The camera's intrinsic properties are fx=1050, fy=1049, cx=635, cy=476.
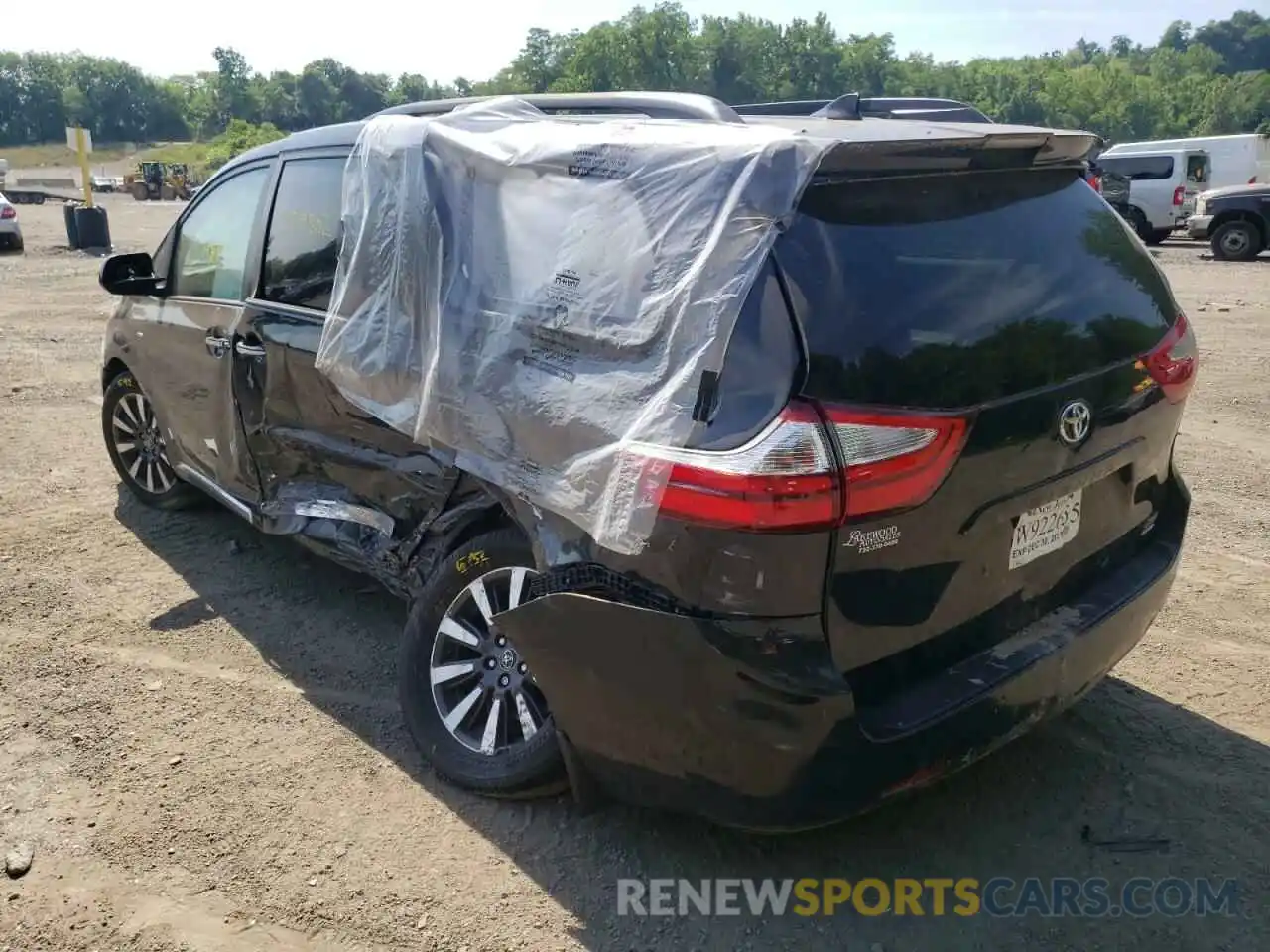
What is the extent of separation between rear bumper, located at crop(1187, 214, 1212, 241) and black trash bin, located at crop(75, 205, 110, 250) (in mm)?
21173

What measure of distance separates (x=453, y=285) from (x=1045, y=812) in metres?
2.28

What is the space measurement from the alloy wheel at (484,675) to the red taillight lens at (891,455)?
106 centimetres

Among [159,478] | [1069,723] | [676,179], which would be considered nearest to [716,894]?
[1069,723]

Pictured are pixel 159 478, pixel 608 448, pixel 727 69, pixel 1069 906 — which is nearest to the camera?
pixel 608 448

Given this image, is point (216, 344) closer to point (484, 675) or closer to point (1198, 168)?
point (484, 675)

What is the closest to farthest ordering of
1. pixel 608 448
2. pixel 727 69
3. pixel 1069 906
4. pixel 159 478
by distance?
pixel 608 448, pixel 1069 906, pixel 159 478, pixel 727 69

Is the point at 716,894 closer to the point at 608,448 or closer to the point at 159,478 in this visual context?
the point at 608,448

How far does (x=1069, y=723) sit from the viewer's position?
3.41 metres

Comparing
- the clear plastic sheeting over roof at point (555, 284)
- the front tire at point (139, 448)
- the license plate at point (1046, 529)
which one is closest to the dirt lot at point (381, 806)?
the front tire at point (139, 448)

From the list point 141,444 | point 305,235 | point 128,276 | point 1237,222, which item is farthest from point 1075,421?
point 1237,222

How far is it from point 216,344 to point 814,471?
9.70 ft

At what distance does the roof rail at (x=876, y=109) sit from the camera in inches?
129

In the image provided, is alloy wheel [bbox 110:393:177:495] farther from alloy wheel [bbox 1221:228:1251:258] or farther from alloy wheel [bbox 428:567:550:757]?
alloy wheel [bbox 1221:228:1251:258]

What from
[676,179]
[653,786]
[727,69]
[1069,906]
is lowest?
[1069,906]
